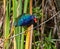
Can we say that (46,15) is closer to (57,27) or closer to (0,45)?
(57,27)

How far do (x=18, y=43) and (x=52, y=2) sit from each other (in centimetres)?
55

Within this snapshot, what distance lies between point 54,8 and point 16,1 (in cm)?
49

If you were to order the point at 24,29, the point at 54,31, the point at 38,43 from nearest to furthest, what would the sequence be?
the point at 24,29 < the point at 38,43 < the point at 54,31

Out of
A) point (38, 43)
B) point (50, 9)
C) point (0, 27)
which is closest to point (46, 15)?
point (50, 9)

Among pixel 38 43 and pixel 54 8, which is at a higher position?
pixel 54 8

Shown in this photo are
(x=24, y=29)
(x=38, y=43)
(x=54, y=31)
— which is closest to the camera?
(x=24, y=29)

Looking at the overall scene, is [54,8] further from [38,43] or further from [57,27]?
[38,43]

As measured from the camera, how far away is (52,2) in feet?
5.07

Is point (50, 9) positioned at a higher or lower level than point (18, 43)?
higher

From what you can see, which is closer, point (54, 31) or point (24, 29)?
point (24, 29)

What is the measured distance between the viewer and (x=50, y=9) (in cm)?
159

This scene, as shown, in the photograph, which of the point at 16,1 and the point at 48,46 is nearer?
the point at 16,1

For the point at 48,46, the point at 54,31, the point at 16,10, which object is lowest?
the point at 48,46

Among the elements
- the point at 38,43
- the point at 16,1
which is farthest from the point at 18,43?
the point at 38,43
